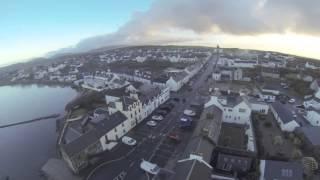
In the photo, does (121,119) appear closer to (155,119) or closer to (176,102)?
(155,119)

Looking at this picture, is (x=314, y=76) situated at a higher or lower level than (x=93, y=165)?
higher

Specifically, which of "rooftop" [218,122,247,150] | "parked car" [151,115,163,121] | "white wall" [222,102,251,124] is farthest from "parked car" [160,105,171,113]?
"rooftop" [218,122,247,150]

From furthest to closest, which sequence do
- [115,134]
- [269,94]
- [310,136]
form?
[269,94], [115,134], [310,136]

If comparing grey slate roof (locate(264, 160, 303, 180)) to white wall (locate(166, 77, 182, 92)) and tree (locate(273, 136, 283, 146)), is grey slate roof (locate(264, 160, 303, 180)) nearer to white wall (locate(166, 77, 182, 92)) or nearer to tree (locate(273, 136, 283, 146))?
tree (locate(273, 136, 283, 146))

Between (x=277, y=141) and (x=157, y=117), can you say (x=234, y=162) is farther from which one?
(x=157, y=117)

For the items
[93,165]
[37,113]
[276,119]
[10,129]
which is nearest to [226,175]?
[93,165]

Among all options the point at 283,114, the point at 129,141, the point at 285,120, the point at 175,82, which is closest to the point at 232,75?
the point at 175,82

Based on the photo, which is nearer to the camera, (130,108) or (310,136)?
(310,136)
